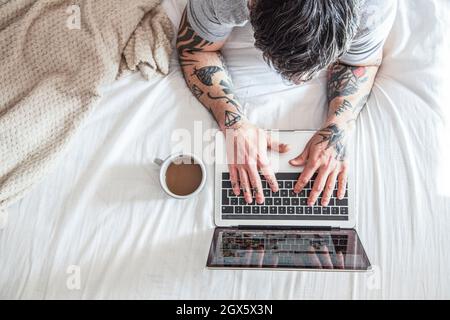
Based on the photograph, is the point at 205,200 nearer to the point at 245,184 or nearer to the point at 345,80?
the point at 245,184

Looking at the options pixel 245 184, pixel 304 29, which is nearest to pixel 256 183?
pixel 245 184

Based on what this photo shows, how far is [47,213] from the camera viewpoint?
0.97 m

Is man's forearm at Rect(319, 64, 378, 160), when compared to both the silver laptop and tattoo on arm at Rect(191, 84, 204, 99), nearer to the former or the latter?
the silver laptop

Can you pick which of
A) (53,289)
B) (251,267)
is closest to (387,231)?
(251,267)

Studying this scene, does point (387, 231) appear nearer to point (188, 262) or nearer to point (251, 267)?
point (251, 267)

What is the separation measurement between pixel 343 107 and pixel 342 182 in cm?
17

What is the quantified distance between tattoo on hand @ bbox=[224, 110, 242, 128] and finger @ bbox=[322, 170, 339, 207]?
0.23 metres

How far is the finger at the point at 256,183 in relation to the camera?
926 millimetres

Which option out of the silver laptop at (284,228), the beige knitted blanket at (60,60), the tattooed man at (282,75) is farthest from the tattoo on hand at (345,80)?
the beige knitted blanket at (60,60)

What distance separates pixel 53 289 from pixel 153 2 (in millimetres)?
684

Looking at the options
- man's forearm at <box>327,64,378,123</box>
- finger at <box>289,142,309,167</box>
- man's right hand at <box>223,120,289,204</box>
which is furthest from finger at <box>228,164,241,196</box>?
man's forearm at <box>327,64,378,123</box>

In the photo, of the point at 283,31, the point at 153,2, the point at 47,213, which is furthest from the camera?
the point at 153,2

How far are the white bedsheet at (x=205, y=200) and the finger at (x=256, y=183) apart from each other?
0.09 metres

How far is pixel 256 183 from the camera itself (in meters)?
0.93
